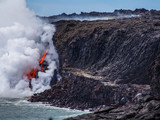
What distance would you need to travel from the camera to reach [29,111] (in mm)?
65875

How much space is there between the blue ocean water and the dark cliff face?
862 inches

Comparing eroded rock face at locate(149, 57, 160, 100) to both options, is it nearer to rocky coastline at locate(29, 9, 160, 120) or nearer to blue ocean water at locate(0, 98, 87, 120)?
rocky coastline at locate(29, 9, 160, 120)

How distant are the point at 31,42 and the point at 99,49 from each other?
898 inches

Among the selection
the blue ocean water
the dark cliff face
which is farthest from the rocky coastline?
the blue ocean water

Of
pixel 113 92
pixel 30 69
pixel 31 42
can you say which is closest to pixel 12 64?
pixel 30 69

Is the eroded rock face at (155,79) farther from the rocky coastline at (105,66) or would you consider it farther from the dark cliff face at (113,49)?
the dark cliff face at (113,49)

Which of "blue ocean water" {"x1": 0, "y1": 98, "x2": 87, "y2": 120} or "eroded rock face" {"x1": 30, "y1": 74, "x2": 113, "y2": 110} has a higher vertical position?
"eroded rock face" {"x1": 30, "y1": 74, "x2": 113, "y2": 110}

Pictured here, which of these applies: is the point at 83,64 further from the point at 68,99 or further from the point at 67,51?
the point at 68,99

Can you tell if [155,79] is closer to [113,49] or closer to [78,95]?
[78,95]

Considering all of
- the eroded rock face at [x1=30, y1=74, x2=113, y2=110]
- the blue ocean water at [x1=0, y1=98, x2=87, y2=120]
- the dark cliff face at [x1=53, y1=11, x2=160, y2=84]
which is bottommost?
the blue ocean water at [x1=0, y1=98, x2=87, y2=120]

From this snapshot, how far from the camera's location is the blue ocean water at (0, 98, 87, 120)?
60.6 metres

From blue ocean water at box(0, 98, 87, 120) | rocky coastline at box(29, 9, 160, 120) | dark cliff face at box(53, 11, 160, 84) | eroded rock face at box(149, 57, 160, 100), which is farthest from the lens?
dark cliff face at box(53, 11, 160, 84)

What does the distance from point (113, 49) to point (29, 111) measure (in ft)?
128

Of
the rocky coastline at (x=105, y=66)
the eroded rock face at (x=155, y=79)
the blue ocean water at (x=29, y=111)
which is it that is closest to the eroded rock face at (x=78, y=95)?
the rocky coastline at (x=105, y=66)
